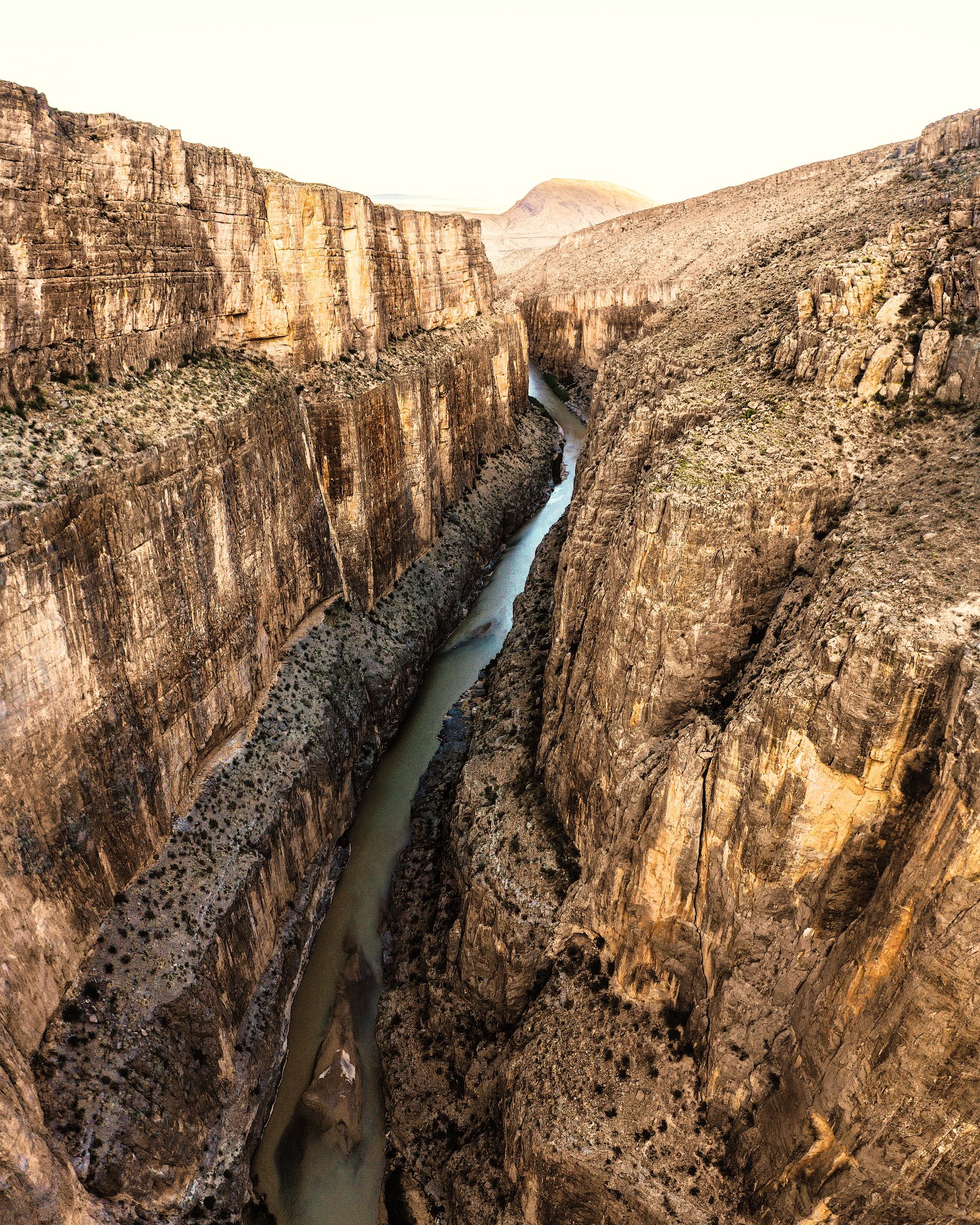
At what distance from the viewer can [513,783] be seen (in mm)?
33469

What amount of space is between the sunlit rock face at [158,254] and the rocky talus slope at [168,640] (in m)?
0.13

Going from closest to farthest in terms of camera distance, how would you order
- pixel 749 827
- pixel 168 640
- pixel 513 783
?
pixel 749 827 < pixel 168 640 < pixel 513 783

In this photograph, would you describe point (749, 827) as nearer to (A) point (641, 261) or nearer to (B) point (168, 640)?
(B) point (168, 640)

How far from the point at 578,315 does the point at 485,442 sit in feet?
149

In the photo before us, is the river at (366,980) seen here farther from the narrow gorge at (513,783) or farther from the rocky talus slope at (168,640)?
the rocky talus slope at (168,640)

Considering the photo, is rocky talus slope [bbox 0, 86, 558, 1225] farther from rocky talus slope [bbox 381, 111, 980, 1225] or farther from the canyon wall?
the canyon wall

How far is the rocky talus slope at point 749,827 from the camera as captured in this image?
60.8ft

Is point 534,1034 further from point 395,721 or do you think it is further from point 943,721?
point 395,721

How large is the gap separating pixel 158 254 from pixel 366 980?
93.3 ft

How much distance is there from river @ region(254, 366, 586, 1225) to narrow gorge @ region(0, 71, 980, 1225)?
15 centimetres

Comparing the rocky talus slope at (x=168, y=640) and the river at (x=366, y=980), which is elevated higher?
the rocky talus slope at (x=168, y=640)

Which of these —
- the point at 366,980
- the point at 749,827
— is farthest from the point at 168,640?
the point at 749,827

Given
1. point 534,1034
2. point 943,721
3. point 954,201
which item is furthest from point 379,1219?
point 954,201

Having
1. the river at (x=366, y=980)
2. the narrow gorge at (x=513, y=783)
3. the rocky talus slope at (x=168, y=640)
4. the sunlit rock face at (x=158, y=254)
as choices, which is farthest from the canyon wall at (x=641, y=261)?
the narrow gorge at (x=513, y=783)
